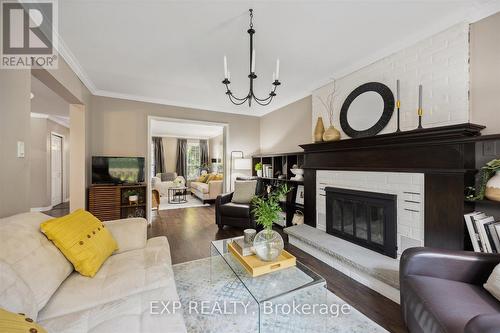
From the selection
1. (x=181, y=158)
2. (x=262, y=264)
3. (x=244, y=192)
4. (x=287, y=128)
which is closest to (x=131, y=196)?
(x=244, y=192)

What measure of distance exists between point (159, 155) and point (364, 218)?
28.3ft

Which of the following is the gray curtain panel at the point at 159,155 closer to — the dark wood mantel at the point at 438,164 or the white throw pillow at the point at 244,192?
the white throw pillow at the point at 244,192

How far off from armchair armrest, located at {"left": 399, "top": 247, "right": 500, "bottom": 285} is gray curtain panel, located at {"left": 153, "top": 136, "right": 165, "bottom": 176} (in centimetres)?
925

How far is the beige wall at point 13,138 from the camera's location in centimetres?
145

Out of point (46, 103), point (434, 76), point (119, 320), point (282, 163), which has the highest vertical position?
point (46, 103)

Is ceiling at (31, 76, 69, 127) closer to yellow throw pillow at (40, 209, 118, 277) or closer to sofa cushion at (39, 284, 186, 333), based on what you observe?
yellow throw pillow at (40, 209, 118, 277)

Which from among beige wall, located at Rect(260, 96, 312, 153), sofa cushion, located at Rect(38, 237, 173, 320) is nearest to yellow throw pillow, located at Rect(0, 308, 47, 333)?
sofa cushion, located at Rect(38, 237, 173, 320)

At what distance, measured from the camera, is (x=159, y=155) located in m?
9.22

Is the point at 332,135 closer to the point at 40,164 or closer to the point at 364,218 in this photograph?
Answer: the point at 364,218

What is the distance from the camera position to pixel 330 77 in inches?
123

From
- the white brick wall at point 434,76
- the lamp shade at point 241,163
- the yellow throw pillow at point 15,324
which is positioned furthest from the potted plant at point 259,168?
the yellow throw pillow at point 15,324

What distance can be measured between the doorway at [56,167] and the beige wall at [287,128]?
18.7 feet

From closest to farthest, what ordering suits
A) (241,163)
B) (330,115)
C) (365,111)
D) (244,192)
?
(365,111) < (330,115) < (244,192) < (241,163)

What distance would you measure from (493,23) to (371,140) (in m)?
1.27
